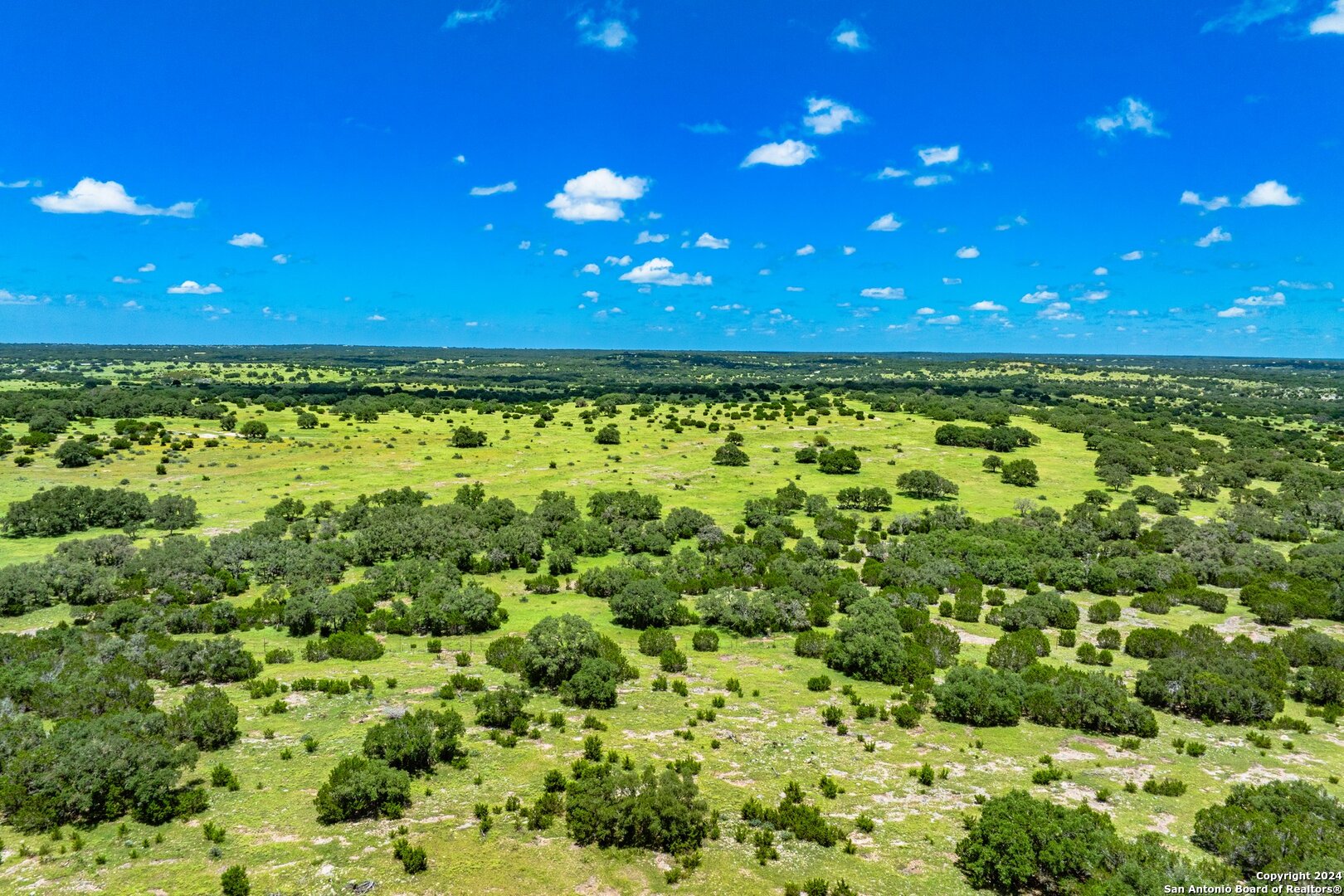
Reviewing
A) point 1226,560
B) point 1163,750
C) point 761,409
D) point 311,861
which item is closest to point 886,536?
point 1226,560

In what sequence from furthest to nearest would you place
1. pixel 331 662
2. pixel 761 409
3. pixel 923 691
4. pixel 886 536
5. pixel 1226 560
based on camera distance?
pixel 761 409 → pixel 886 536 → pixel 1226 560 → pixel 331 662 → pixel 923 691

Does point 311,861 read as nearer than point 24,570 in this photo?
Yes

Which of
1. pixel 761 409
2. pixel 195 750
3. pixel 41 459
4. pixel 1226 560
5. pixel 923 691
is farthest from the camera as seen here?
pixel 761 409

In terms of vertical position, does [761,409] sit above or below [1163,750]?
above

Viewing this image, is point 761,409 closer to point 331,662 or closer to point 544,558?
point 544,558

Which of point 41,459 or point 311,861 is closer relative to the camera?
point 311,861

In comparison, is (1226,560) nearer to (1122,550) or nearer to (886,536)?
(1122,550)

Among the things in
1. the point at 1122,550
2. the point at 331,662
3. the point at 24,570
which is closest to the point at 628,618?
the point at 331,662

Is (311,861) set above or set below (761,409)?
below

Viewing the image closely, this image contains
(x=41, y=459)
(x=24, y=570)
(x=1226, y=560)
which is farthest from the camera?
(x=41, y=459)
